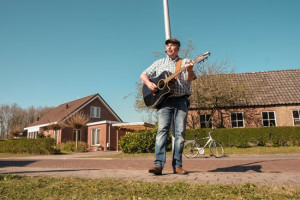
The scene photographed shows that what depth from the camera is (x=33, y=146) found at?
17.2 m

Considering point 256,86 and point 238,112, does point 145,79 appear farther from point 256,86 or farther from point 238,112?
point 256,86

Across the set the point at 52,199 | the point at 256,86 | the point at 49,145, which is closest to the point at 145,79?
the point at 52,199

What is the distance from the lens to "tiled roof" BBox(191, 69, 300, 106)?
18.6 meters

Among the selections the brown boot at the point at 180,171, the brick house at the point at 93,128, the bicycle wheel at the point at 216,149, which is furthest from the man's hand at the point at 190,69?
the brick house at the point at 93,128

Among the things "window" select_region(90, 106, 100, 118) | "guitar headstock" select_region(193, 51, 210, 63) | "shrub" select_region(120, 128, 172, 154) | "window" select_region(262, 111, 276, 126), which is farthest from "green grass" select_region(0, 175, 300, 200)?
"window" select_region(90, 106, 100, 118)

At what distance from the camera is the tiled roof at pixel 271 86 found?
18609 millimetres

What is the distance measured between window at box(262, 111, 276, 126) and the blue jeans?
692 inches

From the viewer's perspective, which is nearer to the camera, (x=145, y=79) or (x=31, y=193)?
(x=31, y=193)

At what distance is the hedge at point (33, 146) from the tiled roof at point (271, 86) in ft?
39.3

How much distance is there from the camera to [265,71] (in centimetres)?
2200

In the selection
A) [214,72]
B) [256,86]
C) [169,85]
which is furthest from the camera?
[256,86]

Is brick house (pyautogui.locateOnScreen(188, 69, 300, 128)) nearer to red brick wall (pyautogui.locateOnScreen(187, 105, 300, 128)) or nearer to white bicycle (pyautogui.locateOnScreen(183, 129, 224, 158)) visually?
red brick wall (pyautogui.locateOnScreen(187, 105, 300, 128))

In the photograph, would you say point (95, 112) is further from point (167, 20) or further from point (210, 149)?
point (167, 20)

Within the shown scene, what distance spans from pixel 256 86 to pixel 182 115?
61.7 feet
